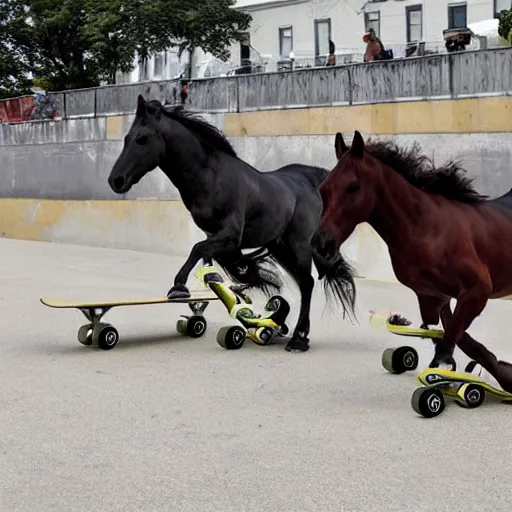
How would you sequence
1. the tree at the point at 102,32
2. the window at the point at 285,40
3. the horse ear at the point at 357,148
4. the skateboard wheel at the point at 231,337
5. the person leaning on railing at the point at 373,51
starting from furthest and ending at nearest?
the window at the point at 285,40, the tree at the point at 102,32, the person leaning on railing at the point at 373,51, the skateboard wheel at the point at 231,337, the horse ear at the point at 357,148

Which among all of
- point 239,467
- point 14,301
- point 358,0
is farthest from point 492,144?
point 358,0

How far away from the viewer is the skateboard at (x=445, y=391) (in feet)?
22.7

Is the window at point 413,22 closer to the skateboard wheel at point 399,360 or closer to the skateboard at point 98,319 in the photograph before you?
the skateboard at point 98,319

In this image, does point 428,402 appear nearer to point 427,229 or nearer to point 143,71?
point 427,229

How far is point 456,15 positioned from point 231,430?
3431 centimetres

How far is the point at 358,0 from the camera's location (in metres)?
41.8

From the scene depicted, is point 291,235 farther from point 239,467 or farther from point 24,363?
point 239,467

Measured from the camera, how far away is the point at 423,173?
736cm

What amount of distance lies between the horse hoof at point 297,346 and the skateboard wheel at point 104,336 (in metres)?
1.54

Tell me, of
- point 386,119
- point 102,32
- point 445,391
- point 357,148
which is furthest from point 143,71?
point 445,391

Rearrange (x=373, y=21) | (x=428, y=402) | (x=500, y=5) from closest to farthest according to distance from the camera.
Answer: (x=428, y=402), (x=500, y=5), (x=373, y=21)

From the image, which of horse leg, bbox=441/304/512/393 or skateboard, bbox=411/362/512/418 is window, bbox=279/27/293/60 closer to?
horse leg, bbox=441/304/512/393

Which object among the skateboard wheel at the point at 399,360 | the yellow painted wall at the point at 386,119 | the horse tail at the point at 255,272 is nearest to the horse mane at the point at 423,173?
the skateboard wheel at the point at 399,360

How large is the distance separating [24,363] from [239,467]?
3.66 meters
